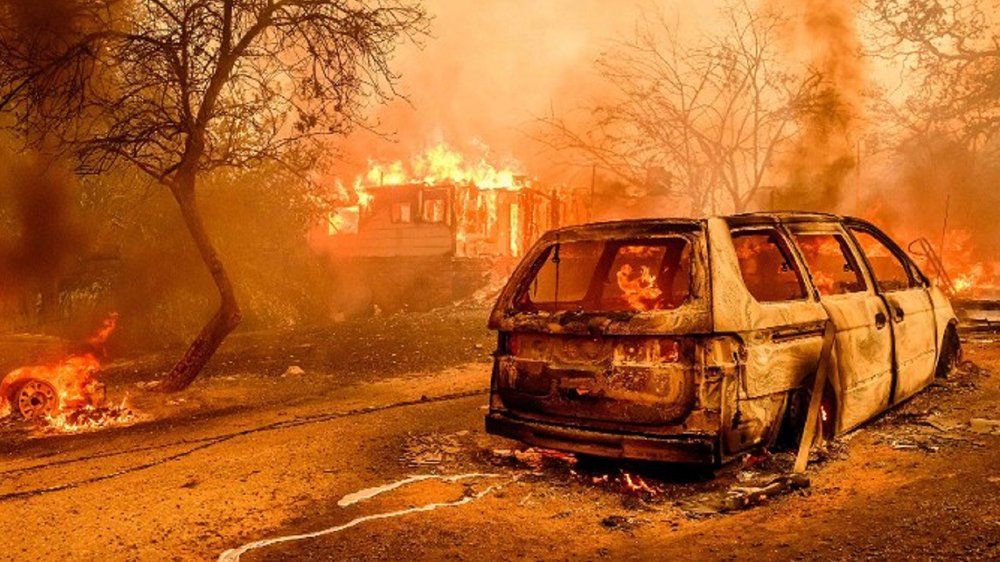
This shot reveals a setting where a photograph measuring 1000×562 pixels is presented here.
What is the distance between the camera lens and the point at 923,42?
22.1 meters

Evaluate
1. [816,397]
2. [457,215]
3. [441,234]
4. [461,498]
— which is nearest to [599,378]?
[461,498]

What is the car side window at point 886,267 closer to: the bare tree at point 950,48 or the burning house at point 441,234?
the bare tree at point 950,48

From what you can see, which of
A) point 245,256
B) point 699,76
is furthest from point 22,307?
point 699,76

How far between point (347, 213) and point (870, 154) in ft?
82.0

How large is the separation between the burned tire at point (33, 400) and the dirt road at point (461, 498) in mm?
1259

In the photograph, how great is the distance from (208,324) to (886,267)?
12.6m

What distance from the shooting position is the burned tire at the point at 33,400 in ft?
26.7

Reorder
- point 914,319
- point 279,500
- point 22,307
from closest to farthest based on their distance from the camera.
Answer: point 279,500, point 914,319, point 22,307

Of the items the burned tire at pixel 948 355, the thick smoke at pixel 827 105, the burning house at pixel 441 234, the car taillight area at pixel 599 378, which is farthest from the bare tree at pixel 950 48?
the car taillight area at pixel 599 378

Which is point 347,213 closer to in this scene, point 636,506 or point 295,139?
point 295,139

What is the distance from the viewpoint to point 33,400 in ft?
26.9

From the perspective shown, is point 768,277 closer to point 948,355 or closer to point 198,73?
point 948,355

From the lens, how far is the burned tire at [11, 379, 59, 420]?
8141 mm

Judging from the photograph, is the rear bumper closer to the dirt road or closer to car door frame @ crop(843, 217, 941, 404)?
the dirt road
